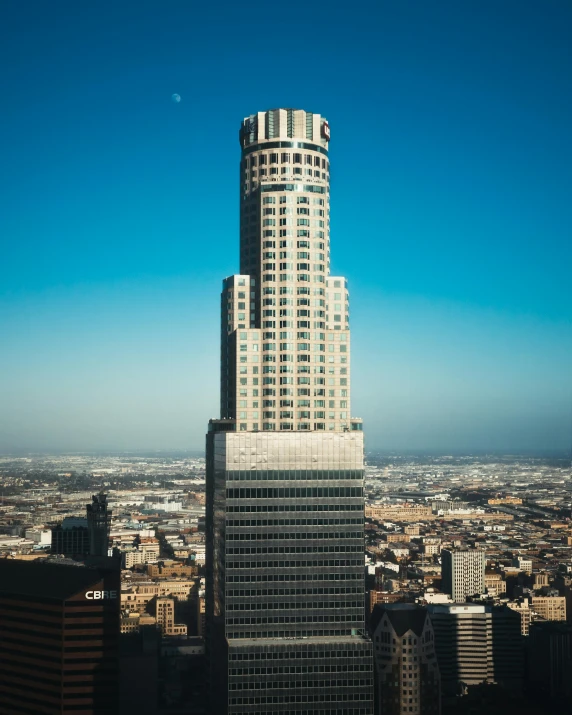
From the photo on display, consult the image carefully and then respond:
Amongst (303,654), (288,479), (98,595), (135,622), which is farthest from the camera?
(135,622)

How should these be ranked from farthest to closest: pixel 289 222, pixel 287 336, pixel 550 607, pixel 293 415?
1. pixel 550 607
2. pixel 289 222
3. pixel 287 336
4. pixel 293 415

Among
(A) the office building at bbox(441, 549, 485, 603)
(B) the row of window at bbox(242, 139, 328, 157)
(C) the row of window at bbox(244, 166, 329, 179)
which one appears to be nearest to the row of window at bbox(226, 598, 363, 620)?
(C) the row of window at bbox(244, 166, 329, 179)

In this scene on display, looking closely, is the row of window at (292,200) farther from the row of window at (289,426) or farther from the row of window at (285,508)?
the row of window at (285,508)

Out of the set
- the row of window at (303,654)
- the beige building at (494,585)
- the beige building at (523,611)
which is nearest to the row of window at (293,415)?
the row of window at (303,654)

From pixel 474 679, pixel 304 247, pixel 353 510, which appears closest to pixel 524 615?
pixel 474 679

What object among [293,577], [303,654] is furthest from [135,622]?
[293,577]

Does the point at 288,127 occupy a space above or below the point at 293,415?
above

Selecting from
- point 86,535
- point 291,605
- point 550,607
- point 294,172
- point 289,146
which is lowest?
point 550,607

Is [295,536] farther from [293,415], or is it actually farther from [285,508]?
[293,415]
